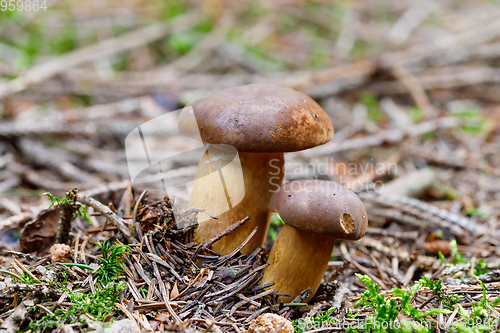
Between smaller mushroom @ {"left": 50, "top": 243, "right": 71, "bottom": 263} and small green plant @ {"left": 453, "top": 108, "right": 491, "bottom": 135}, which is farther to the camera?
small green plant @ {"left": 453, "top": 108, "right": 491, "bottom": 135}

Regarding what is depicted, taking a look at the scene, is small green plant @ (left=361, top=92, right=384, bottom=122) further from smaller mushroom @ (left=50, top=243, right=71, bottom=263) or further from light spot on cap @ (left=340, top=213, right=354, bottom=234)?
smaller mushroom @ (left=50, top=243, right=71, bottom=263)

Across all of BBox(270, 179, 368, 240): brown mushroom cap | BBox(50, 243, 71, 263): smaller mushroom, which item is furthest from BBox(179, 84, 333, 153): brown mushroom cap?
BBox(50, 243, 71, 263): smaller mushroom

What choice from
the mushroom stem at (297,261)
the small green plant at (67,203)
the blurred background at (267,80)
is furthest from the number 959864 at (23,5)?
the mushroom stem at (297,261)

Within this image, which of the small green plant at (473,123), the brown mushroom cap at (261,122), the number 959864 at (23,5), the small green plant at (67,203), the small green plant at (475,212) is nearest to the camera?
the brown mushroom cap at (261,122)

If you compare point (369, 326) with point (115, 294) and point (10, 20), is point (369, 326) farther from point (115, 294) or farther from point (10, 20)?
point (10, 20)

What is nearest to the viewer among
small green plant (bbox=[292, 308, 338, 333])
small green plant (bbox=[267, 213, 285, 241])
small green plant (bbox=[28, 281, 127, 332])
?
small green plant (bbox=[28, 281, 127, 332])

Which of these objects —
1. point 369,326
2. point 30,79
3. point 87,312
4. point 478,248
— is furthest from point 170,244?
point 30,79

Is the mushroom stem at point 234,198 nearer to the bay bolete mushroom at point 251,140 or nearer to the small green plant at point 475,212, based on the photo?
the bay bolete mushroom at point 251,140
